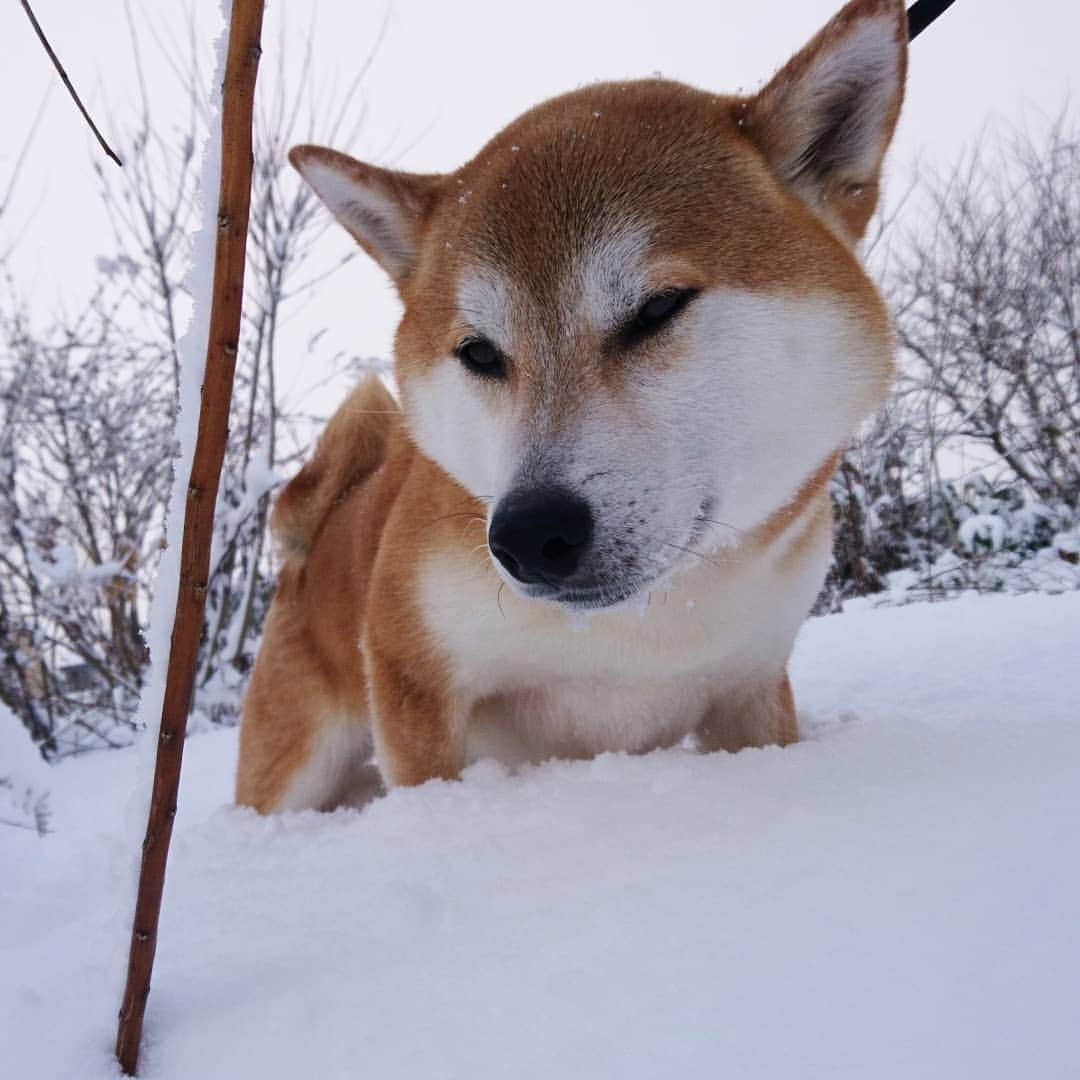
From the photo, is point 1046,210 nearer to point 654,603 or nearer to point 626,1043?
point 654,603

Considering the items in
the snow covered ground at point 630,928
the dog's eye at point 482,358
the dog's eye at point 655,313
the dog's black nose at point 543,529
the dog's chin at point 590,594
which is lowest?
the snow covered ground at point 630,928

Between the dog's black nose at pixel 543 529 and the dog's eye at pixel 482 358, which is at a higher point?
the dog's eye at pixel 482 358

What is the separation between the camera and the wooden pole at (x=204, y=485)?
0.90 metres

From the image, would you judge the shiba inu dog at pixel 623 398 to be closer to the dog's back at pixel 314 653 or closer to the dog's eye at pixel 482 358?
the dog's eye at pixel 482 358

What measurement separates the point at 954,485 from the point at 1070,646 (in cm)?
511

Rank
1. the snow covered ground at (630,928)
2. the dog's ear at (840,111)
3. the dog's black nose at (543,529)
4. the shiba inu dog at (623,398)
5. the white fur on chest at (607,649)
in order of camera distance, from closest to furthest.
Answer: the snow covered ground at (630,928), the dog's black nose at (543,529), the shiba inu dog at (623,398), the dog's ear at (840,111), the white fur on chest at (607,649)

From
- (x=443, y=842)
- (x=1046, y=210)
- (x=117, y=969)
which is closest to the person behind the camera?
(x=117, y=969)

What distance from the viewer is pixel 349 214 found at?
203cm

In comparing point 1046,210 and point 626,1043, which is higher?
point 1046,210

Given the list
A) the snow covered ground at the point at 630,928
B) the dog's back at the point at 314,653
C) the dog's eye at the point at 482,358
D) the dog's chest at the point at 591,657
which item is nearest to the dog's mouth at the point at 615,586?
the dog's chest at the point at 591,657

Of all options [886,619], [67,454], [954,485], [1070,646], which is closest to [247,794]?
[1070,646]

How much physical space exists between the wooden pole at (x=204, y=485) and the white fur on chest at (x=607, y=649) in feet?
2.51

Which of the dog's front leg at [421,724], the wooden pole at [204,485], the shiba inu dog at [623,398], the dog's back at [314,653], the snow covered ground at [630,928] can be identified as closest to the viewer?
the snow covered ground at [630,928]

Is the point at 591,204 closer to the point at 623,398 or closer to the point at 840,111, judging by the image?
the point at 623,398
